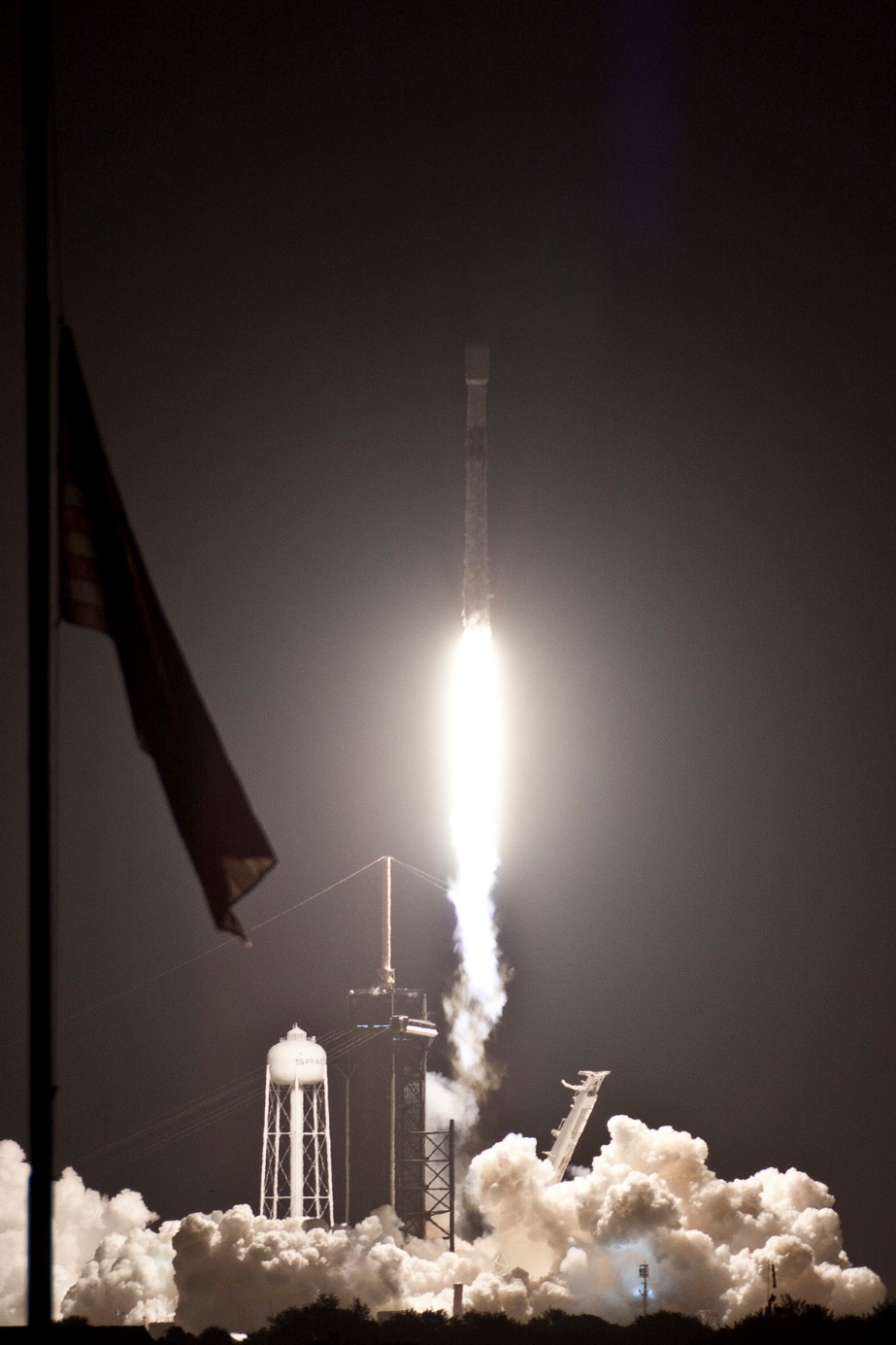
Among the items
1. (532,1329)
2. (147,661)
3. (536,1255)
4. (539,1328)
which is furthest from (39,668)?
(536,1255)

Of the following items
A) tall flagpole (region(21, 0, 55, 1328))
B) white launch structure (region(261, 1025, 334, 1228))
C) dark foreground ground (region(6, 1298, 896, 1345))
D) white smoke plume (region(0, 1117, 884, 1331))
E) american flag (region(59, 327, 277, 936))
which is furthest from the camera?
white launch structure (region(261, 1025, 334, 1228))

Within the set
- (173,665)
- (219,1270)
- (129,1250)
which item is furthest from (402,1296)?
(173,665)

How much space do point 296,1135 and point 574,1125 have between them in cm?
1210

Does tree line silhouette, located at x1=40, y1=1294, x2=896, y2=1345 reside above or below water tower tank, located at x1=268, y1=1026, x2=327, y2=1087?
below

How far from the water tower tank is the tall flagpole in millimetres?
69355

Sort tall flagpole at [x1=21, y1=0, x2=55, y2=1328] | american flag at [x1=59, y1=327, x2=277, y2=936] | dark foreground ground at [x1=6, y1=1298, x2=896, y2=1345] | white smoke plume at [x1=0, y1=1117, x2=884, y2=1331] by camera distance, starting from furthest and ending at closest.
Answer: white smoke plume at [x1=0, y1=1117, x2=884, y2=1331], dark foreground ground at [x1=6, y1=1298, x2=896, y2=1345], american flag at [x1=59, y1=327, x2=277, y2=936], tall flagpole at [x1=21, y1=0, x2=55, y2=1328]

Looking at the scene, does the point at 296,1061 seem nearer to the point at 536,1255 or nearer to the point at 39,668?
the point at 536,1255

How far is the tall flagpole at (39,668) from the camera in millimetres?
11172

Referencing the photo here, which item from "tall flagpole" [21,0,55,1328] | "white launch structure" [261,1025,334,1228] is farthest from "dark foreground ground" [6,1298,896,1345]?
"tall flagpole" [21,0,55,1328]

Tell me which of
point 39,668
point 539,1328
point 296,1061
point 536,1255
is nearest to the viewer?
point 39,668

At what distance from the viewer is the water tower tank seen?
261 ft

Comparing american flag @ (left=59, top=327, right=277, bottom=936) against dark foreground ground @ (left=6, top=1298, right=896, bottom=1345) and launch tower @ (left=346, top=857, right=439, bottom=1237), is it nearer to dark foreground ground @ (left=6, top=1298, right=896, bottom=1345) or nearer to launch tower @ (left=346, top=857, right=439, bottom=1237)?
dark foreground ground @ (left=6, top=1298, right=896, bottom=1345)

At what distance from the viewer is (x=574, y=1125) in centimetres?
7956

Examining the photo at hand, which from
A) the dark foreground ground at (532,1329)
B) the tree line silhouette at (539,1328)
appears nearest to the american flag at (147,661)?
the tree line silhouette at (539,1328)
